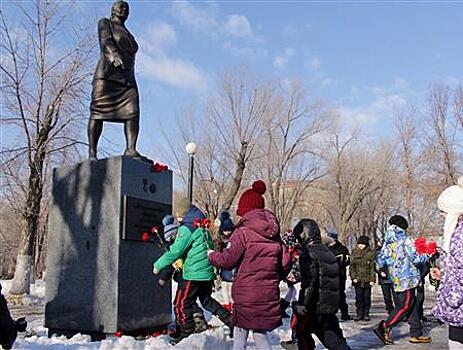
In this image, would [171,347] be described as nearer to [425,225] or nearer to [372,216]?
[425,225]

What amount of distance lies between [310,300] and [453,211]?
6.24ft

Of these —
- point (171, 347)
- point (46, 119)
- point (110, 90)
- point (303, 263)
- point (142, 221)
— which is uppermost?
point (46, 119)

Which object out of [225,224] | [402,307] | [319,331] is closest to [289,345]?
[319,331]

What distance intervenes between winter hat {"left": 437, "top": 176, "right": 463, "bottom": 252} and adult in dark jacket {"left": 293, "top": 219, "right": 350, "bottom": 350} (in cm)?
161

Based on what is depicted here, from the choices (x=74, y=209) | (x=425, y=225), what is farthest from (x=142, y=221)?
(x=425, y=225)

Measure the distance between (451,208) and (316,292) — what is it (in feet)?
6.12

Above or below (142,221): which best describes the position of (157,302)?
below

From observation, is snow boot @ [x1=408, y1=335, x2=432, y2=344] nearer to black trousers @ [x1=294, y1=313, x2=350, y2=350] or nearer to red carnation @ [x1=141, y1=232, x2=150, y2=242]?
black trousers @ [x1=294, y1=313, x2=350, y2=350]

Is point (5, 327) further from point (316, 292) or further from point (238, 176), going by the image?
point (238, 176)

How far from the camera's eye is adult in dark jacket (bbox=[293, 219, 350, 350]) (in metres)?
6.09

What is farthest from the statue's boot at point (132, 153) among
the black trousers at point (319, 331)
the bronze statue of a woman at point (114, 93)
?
the black trousers at point (319, 331)

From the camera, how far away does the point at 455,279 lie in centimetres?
454

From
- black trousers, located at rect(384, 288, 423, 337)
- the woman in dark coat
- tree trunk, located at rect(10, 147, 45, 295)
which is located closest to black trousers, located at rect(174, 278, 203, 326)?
the woman in dark coat

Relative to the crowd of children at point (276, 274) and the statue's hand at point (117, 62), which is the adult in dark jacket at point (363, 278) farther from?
the statue's hand at point (117, 62)
